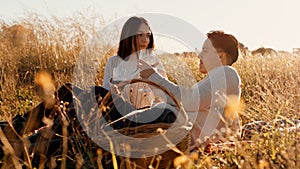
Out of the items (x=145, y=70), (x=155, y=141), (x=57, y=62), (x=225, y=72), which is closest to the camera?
(x=155, y=141)

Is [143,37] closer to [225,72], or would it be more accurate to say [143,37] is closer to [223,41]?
[223,41]

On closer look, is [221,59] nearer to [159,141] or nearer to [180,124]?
[180,124]

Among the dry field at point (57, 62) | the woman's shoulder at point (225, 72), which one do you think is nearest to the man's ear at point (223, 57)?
the woman's shoulder at point (225, 72)

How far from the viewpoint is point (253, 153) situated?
2.51m

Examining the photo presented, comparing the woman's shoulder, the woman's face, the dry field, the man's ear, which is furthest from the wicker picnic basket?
the dry field

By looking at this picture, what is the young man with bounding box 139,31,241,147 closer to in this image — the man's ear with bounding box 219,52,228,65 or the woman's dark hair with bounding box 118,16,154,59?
the man's ear with bounding box 219,52,228,65

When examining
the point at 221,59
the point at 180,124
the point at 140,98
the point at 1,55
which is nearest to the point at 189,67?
the point at 1,55

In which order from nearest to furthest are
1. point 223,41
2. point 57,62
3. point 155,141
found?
point 155,141 → point 223,41 → point 57,62

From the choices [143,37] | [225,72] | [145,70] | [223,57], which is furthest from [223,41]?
[143,37]

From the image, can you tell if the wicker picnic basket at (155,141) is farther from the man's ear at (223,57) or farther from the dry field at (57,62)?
the dry field at (57,62)

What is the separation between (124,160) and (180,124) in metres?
0.41

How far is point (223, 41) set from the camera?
3.51 metres

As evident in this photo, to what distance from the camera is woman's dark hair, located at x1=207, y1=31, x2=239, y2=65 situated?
11.5ft

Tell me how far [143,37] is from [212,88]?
1436 millimetres
